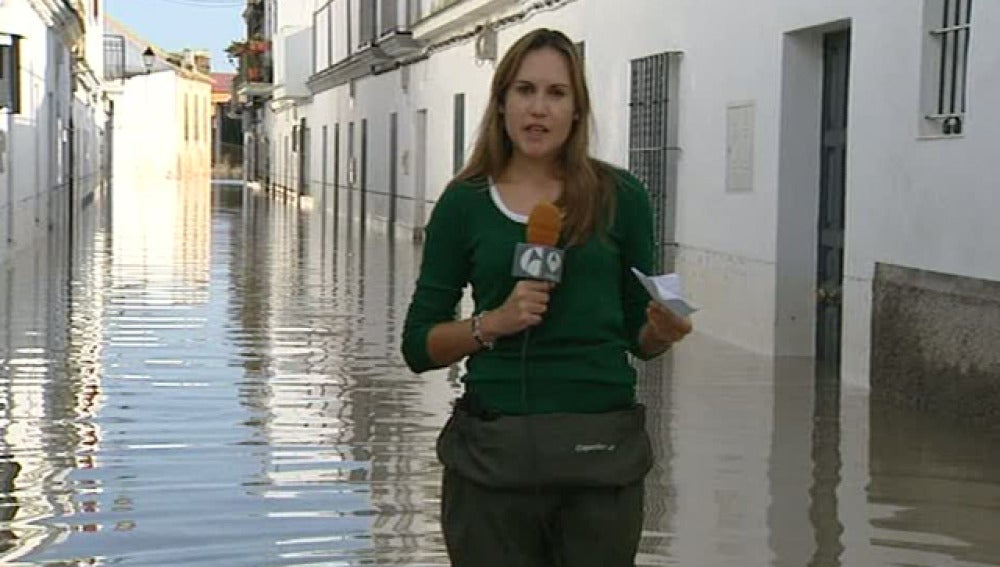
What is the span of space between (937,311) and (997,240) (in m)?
0.61

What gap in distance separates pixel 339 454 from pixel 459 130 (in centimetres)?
1730

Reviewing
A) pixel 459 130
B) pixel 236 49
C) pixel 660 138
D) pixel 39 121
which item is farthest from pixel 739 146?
pixel 236 49

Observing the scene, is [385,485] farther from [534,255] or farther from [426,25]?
[426,25]

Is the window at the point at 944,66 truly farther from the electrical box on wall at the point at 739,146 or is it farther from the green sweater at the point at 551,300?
the green sweater at the point at 551,300

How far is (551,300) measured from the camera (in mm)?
3137

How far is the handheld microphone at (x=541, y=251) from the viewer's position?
3012 mm

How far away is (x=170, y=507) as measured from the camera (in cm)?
673

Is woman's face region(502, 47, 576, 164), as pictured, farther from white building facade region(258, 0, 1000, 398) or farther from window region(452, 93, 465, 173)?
window region(452, 93, 465, 173)

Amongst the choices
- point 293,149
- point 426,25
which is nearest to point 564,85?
point 426,25

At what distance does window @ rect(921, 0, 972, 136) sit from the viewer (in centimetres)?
916

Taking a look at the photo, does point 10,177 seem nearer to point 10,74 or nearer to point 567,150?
point 10,74

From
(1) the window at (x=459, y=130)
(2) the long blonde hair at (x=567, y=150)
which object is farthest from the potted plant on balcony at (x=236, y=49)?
(2) the long blonde hair at (x=567, y=150)

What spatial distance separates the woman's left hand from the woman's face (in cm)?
36

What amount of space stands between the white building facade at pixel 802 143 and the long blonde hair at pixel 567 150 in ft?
6.54
